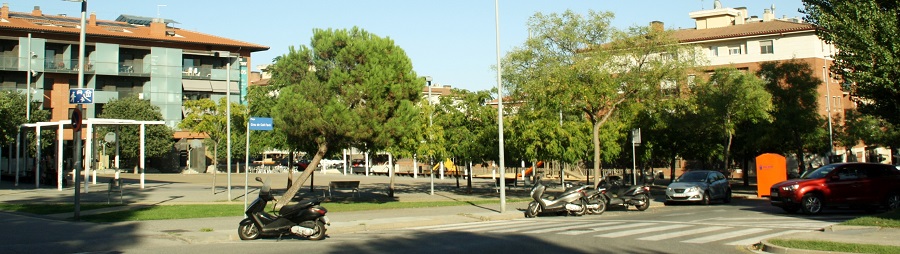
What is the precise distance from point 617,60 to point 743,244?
1912 cm

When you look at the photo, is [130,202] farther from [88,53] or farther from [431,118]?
[88,53]

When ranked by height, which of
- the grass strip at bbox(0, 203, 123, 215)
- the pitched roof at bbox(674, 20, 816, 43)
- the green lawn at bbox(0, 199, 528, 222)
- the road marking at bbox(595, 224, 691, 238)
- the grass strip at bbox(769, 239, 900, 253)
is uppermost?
the pitched roof at bbox(674, 20, 816, 43)

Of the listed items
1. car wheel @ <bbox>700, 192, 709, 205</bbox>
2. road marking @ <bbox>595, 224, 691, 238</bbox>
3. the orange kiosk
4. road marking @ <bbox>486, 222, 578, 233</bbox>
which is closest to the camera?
road marking @ <bbox>595, 224, 691, 238</bbox>

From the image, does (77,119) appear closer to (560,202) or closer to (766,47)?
(560,202)

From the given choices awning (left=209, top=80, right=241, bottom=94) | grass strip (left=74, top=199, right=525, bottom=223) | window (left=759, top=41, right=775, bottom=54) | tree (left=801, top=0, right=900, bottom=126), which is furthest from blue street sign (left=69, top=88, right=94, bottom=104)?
window (left=759, top=41, right=775, bottom=54)

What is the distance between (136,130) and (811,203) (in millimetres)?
57399

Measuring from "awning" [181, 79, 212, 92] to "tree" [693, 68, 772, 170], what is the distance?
48.9 metres

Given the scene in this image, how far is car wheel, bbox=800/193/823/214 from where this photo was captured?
71.5ft

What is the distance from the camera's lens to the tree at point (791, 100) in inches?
1495

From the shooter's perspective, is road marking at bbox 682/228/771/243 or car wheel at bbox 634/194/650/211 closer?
road marking at bbox 682/228/771/243

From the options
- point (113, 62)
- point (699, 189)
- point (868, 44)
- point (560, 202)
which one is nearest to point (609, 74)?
point (699, 189)

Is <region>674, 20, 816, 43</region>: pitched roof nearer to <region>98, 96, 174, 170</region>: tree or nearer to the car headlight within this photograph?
the car headlight

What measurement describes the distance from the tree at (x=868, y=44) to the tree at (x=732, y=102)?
15509mm

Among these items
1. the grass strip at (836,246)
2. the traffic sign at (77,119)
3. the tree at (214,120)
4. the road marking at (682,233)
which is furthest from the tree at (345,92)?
the grass strip at (836,246)
